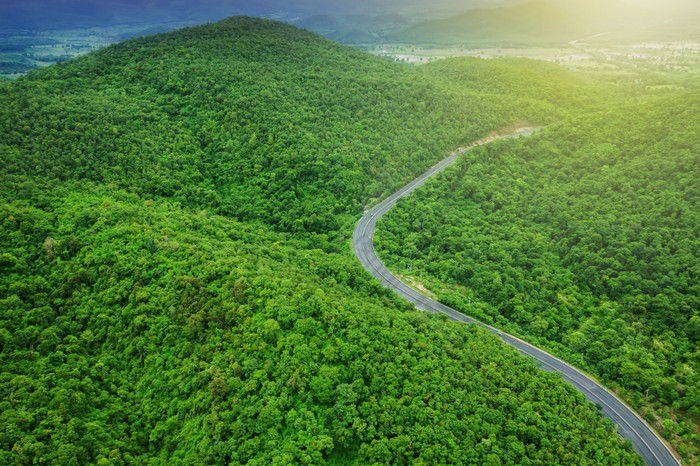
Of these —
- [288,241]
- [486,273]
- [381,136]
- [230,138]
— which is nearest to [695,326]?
[486,273]

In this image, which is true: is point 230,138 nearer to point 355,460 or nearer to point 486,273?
point 486,273

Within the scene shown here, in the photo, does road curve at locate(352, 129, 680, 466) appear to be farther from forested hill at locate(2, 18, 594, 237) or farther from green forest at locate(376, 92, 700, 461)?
forested hill at locate(2, 18, 594, 237)

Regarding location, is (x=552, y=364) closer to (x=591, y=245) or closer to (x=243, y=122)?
(x=591, y=245)

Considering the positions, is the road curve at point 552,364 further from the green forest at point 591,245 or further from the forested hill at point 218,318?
the forested hill at point 218,318

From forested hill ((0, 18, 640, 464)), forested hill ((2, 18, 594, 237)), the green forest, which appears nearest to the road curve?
the green forest

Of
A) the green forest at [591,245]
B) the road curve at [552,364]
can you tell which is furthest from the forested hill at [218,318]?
the green forest at [591,245]

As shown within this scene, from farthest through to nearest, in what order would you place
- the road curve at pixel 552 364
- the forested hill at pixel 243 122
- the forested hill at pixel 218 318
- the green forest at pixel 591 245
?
the forested hill at pixel 243 122 < the green forest at pixel 591 245 < the road curve at pixel 552 364 < the forested hill at pixel 218 318
